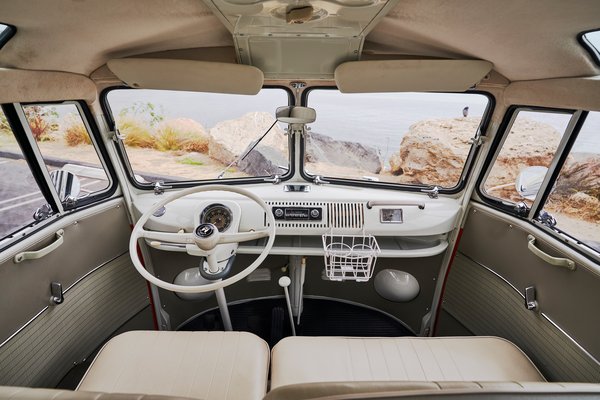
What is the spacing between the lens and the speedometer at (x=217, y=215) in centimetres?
206

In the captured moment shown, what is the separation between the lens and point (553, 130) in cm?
167

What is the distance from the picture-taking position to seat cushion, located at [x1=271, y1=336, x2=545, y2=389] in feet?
4.44

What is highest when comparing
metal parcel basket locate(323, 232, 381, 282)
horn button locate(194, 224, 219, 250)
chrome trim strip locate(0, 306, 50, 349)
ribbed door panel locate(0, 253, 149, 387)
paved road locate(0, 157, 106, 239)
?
paved road locate(0, 157, 106, 239)

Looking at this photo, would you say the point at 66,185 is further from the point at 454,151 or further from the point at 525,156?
the point at 525,156

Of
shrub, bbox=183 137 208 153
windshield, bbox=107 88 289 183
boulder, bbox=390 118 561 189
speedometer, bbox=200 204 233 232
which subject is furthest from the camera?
shrub, bbox=183 137 208 153

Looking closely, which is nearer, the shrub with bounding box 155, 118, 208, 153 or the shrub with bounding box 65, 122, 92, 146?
the shrub with bounding box 65, 122, 92, 146

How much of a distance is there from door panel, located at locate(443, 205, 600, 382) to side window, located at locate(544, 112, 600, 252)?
5.4 inches

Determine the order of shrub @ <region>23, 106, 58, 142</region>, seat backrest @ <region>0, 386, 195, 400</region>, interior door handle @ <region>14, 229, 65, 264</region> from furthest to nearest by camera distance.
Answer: shrub @ <region>23, 106, 58, 142</region> < interior door handle @ <region>14, 229, 65, 264</region> < seat backrest @ <region>0, 386, 195, 400</region>

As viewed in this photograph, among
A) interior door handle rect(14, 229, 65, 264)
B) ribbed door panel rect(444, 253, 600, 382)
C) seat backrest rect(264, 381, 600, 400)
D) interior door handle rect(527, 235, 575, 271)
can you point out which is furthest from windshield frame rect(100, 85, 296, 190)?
seat backrest rect(264, 381, 600, 400)

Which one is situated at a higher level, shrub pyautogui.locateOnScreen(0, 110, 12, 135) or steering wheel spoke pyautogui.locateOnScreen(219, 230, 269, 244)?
shrub pyautogui.locateOnScreen(0, 110, 12, 135)

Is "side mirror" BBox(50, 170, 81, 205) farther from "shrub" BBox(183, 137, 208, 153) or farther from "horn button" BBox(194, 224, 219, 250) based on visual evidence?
"horn button" BBox(194, 224, 219, 250)

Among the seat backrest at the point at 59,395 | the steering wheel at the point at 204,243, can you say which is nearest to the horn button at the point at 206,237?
the steering wheel at the point at 204,243

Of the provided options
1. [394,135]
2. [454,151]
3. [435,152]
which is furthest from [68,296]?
[454,151]

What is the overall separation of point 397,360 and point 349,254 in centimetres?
66
